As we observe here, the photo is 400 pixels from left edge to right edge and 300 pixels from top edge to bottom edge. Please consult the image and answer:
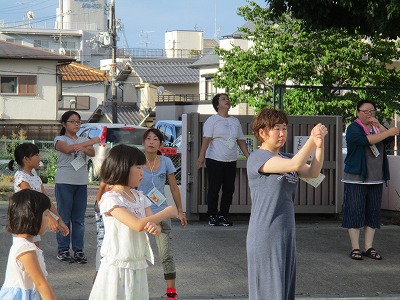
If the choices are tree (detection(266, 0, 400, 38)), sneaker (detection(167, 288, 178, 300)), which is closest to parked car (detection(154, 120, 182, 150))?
tree (detection(266, 0, 400, 38))

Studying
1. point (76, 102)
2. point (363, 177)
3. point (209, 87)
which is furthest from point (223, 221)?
point (76, 102)

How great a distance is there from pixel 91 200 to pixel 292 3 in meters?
9.59

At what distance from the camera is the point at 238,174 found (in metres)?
12.9

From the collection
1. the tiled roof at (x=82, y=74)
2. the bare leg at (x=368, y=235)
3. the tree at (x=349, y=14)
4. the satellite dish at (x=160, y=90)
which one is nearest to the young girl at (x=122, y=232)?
the bare leg at (x=368, y=235)

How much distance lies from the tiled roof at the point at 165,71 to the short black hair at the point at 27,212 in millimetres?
56140

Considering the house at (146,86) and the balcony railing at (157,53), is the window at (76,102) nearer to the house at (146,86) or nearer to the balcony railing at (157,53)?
the house at (146,86)

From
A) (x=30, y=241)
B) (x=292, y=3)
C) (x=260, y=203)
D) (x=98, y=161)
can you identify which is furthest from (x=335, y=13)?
(x=98, y=161)

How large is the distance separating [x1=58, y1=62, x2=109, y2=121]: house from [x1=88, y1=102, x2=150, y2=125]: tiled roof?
298cm

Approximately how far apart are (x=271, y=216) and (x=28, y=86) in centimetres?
4670

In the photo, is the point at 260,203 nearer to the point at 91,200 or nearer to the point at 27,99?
the point at 91,200

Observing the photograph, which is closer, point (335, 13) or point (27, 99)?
point (335, 13)

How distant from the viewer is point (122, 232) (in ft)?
19.2

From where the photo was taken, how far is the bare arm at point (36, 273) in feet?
16.9

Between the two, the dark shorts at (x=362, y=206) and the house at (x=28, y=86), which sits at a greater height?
the house at (x=28, y=86)
